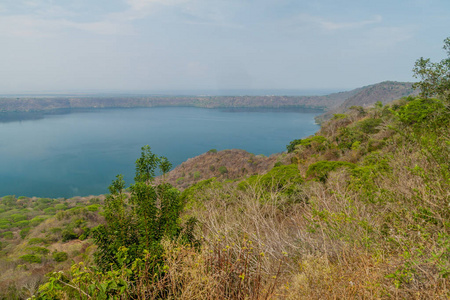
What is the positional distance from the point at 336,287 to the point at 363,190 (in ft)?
11.3

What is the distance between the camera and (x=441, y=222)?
315 cm

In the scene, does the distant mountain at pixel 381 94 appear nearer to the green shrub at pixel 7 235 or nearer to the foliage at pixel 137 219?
the green shrub at pixel 7 235

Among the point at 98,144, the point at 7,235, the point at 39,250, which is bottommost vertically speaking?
the point at 7,235

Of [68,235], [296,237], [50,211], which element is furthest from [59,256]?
[50,211]

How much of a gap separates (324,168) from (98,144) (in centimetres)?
8307

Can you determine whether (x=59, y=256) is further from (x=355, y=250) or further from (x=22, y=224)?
(x=355, y=250)

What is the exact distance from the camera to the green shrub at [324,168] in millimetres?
10547

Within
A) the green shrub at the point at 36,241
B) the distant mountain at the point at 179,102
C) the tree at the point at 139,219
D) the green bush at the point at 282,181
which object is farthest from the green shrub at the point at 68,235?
the distant mountain at the point at 179,102

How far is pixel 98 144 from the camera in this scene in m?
79.2

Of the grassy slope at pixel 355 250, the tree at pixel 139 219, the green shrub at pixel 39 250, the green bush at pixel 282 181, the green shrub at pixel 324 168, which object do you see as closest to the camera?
the grassy slope at pixel 355 250

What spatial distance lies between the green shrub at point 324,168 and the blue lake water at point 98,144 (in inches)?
1828

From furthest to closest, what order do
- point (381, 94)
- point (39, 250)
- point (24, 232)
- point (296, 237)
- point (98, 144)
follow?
point (381, 94)
point (98, 144)
point (24, 232)
point (39, 250)
point (296, 237)

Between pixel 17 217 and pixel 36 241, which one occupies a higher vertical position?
pixel 36 241

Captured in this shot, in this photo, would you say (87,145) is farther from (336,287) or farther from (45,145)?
(336,287)
